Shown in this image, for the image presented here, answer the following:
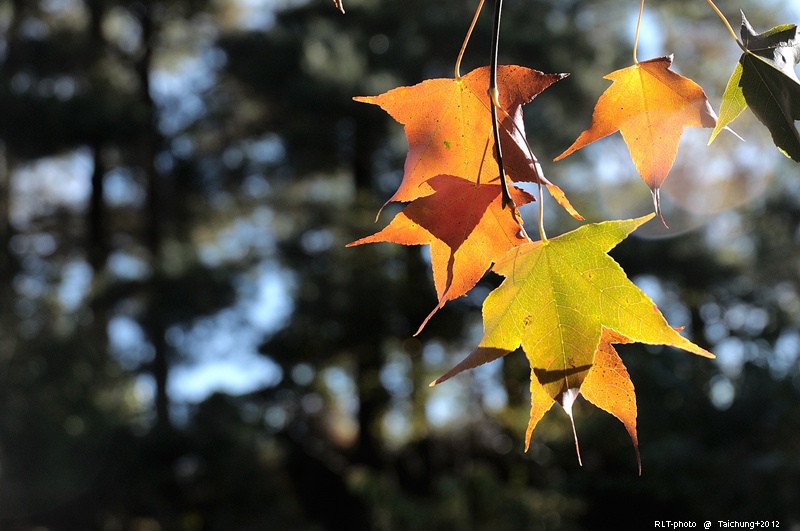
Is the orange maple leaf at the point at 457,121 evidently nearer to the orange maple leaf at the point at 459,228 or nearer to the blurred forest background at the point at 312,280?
the orange maple leaf at the point at 459,228

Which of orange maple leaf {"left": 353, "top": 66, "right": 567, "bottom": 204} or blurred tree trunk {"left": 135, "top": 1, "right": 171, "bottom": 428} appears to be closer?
orange maple leaf {"left": 353, "top": 66, "right": 567, "bottom": 204}

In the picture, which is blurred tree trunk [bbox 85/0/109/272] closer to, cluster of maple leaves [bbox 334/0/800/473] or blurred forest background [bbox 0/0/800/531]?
blurred forest background [bbox 0/0/800/531]

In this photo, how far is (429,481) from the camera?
380cm

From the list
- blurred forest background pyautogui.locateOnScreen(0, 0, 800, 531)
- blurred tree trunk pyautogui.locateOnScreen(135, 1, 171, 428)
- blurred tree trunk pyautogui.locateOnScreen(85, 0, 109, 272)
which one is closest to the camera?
blurred forest background pyautogui.locateOnScreen(0, 0, 800, 531)

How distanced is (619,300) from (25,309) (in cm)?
400

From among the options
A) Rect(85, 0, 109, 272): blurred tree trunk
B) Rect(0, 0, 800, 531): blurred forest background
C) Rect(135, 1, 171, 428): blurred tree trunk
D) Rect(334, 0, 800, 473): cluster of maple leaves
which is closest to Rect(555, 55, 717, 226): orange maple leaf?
Rect(334, 0, 800, 473): cluster of maple leaves

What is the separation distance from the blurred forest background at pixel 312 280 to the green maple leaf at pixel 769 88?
7.42ft

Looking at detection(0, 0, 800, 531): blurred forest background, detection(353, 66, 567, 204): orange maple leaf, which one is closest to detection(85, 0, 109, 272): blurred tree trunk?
detection(0, 0, 800, 531): blurred forest background

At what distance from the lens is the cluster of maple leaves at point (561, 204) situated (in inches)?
7.8

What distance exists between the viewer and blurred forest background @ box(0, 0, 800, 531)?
267 cm

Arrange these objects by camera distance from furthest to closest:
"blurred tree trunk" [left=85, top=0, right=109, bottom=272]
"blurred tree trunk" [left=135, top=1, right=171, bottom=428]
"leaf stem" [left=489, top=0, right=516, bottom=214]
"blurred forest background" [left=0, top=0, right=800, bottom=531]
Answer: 1. "blurred tree trunk" [left=85, top=0, right=109, bottom=272]
2. "blurred tree trunk" [left=135, top=1, right=171, bottom=428]
3. "blurred forest background" [left=0, top=0, right=800, bottom=531]
4. "leaf stem" [left=489, top=0, right=516, bottom=214]

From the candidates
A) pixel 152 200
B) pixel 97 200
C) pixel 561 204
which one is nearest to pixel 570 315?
pixel 561 204

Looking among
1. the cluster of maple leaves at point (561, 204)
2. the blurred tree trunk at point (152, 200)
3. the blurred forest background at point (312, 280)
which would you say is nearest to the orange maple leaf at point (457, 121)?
the cluster of maple leaves at point (561, 204)

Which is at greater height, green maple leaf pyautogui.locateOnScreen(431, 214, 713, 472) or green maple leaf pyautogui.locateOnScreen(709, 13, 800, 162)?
green maple leaf pyautogui.locateOnScreen(709, 13, 800, 162)
